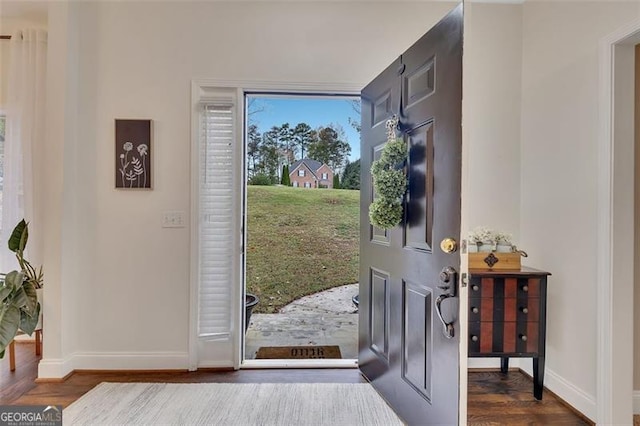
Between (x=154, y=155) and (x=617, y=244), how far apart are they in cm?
302

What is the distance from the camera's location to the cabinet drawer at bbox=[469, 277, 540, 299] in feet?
6.67

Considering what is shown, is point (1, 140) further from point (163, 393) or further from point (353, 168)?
point (353, 168)

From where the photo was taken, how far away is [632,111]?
71.6 inches

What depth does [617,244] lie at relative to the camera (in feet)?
5.95

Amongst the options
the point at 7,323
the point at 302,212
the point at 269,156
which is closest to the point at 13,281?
the point at 7,323

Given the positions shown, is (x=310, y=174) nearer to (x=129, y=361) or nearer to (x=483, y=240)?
(x=483, y=240)

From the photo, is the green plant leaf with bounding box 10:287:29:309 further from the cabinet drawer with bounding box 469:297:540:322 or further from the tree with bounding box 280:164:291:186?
the cabinet drawer with bounding box 469:297:540:322

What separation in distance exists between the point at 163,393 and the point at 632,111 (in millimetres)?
3256

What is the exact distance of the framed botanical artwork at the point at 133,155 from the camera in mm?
2441

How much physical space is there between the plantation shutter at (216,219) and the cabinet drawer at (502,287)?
5.63 ft

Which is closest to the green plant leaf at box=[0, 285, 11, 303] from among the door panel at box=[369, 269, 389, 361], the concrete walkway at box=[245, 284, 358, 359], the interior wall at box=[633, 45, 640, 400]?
the concrete walkway at box=[245, 284, 358, 359]

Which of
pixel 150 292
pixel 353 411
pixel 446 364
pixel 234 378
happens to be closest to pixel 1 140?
pixel 150 292

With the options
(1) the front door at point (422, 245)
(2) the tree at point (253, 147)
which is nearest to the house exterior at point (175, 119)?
(1) the front door at point (422, 245)

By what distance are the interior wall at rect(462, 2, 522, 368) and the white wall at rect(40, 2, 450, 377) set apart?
1.62 meters
